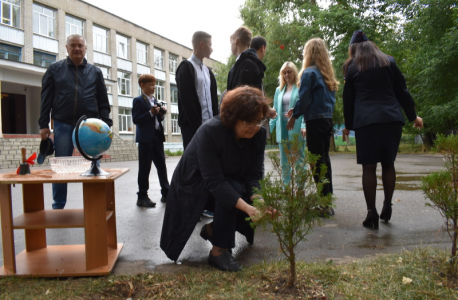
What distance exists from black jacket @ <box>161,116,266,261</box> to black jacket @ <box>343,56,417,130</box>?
1.39 meters

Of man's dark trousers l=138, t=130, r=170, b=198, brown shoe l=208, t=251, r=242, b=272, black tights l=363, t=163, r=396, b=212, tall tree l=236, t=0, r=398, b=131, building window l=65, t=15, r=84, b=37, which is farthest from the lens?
building window l=65, t=15, r=84, b=37

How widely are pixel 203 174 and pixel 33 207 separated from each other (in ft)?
5.44

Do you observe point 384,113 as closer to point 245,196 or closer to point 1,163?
point 245,196

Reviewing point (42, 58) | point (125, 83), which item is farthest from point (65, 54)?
point (125, 83)

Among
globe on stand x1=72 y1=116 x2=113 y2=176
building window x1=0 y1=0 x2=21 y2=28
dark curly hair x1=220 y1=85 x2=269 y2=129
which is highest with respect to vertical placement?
building window x1=0 y1=0 x2=21 y2=28

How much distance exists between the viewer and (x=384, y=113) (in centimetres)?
396

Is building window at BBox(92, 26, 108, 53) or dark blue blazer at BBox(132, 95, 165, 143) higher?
building window at BBox(92, 26, 108, 53)

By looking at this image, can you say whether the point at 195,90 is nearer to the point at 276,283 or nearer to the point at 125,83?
the point at 276,283

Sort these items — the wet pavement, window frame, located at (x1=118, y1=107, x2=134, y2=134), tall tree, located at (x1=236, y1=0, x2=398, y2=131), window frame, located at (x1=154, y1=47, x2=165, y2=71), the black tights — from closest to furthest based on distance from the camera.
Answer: the wet pavement
the black tights
tall tree, located at (x1=236, y1=0, x2=398, y2=131)
window frame, located at (x1=118, y1=107, x2=134, y2=134)
window frame, located at (x1=154, y1=47, x2=165, y2=71)

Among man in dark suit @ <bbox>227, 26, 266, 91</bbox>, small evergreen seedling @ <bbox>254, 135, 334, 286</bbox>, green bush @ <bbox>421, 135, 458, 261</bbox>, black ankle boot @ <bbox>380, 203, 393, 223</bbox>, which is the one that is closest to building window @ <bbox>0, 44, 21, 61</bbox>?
man in dark suit @ <bbox>227, 26, 266, 91</bbox>

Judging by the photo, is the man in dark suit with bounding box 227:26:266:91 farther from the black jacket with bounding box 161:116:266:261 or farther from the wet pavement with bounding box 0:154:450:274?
the wet pavement with bounding box 0:154:450:274

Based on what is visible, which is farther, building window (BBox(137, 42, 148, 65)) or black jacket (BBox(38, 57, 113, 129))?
building window (BBox(137, 42, 148, 65))

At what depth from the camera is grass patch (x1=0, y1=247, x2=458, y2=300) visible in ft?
7.68

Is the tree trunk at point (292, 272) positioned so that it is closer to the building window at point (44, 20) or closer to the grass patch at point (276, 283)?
the grass patch at point (276, 283)
